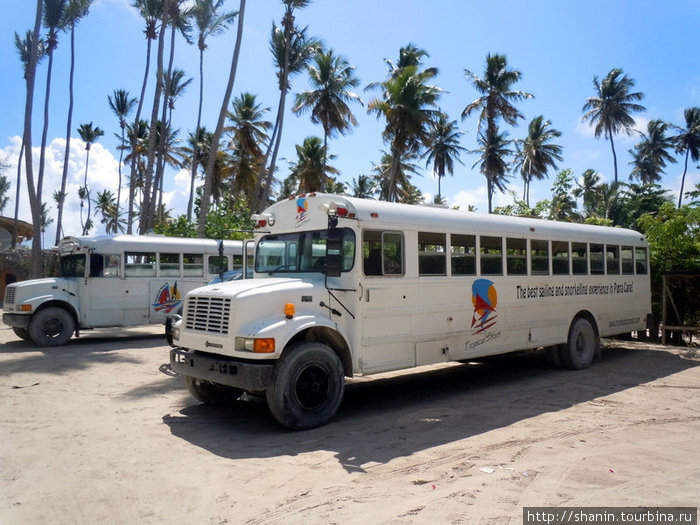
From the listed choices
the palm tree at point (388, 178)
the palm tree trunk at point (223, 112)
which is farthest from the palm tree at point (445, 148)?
the palm tree trunk at point (223, 112)

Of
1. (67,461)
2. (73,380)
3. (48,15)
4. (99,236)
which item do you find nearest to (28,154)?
(48,15)

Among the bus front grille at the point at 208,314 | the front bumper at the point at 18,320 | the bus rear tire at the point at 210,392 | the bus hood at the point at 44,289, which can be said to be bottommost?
the bus rear tire at the point at 210,392

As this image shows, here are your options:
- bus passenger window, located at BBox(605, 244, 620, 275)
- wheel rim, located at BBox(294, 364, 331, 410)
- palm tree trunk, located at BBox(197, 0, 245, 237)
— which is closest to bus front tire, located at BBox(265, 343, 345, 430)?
wheel rim, located at BBox(294, 364, 331, 410)

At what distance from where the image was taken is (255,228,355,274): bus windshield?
22.3ft

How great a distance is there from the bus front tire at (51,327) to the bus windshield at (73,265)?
986 mm

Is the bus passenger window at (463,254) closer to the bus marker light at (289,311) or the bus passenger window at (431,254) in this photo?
the bus passenger window at (431,254)

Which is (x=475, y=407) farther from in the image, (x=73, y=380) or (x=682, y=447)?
(x=73, y=380)

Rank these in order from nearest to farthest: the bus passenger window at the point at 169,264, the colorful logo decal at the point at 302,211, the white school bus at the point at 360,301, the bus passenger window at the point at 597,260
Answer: the white school bus at the point at 360,301
the colorful logo decal at the point at 302,211
the bus passenger window at the point at 597,260
the bus passenger window at the point at 169,264

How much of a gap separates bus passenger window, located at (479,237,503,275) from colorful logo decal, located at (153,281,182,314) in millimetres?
8895

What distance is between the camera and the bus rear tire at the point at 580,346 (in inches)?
399

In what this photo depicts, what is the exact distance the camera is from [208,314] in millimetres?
6516

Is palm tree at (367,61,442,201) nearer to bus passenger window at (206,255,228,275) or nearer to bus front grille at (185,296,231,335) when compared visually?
bus passenger window at (206,255,228,275)

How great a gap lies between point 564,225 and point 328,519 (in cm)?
781

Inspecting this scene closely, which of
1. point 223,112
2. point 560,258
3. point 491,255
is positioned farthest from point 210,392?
point 223,112
